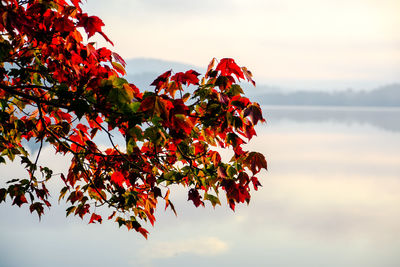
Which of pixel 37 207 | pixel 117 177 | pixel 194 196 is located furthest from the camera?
pixel 37 207

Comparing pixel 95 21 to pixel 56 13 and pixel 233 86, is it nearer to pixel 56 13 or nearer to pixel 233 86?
pixel 56 13

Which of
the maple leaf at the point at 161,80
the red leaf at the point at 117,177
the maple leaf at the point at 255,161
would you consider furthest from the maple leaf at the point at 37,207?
the maple leaf at the point at 255,161

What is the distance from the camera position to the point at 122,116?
2.35 m

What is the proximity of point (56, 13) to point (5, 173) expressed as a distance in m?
14.4

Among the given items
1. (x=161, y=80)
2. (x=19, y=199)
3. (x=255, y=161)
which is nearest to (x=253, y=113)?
(x=255, y=161)

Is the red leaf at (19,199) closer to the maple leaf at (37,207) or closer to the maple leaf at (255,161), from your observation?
the maple leaf at (37,207)

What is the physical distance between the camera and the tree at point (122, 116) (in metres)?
2.38

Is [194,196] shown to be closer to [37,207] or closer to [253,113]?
[253,113]

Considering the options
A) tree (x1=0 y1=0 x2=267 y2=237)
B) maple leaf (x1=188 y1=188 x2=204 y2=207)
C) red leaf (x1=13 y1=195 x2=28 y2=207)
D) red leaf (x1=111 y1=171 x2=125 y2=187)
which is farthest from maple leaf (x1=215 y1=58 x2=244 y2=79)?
red leaf (x1=13 y1=195 x2=28 y2=207)

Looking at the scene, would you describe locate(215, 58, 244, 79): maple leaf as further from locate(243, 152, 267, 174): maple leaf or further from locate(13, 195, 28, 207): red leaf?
locate(13, 195, 28, 207): red leaf

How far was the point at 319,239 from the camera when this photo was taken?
420 inches

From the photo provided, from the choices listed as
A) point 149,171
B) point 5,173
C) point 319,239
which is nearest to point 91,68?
point 149,171

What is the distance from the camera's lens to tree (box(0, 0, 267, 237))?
7.79 ft

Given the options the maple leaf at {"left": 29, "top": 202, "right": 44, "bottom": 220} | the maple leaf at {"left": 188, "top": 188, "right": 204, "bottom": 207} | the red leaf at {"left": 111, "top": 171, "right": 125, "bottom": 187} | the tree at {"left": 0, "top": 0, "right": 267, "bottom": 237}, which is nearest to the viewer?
the tree at {"left": 0, "top": 0, "right": 267, "bottom": 237}
